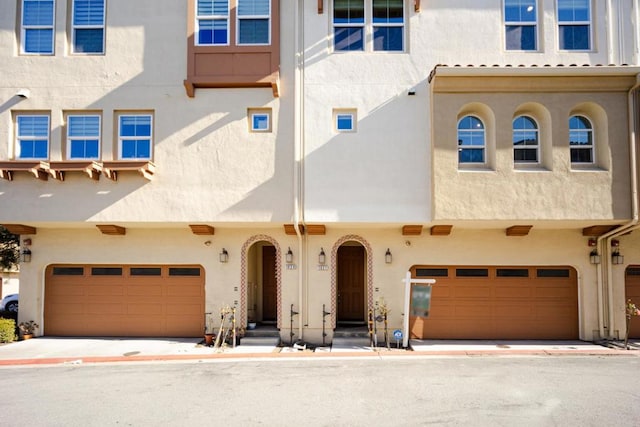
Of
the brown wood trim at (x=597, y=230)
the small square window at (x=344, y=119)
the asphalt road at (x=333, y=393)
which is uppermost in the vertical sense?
the small square window at (x=344, y=119)

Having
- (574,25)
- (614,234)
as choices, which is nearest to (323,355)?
(614,234)

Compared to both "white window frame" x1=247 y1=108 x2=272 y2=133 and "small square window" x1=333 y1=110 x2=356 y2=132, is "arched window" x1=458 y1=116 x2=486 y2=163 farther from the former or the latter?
"white window frame" x1=247 y1=108 x2=272 y2=133

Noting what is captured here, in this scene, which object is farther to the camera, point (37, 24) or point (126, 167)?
point (37, 24)

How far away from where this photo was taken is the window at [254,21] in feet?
40.1

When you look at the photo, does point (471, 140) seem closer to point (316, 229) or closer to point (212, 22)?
point (316, 229)

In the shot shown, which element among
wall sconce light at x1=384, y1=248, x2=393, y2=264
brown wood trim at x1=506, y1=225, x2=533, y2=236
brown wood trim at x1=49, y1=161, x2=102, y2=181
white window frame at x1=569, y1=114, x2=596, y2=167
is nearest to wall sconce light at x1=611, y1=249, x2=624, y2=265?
brown wood trim at x1=506, y1=225, x2=533, y2=236

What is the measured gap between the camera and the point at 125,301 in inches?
520

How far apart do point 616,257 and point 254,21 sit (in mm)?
11800

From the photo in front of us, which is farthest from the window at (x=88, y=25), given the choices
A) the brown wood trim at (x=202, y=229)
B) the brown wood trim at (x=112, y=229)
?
the brown wood trim at (x=202, y=229)

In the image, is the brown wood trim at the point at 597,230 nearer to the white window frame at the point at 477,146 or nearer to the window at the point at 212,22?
the white window frame at the point at 477,146

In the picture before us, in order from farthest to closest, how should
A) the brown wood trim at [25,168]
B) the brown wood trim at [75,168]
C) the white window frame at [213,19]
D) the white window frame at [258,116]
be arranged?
the white window frame at [213,19], the white window frame at [258,116], the brown wood trim at [25,168], the brown wood trim at [75,168]

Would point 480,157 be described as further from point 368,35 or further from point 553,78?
point 368,35

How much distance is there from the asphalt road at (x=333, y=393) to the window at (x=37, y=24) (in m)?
8.43

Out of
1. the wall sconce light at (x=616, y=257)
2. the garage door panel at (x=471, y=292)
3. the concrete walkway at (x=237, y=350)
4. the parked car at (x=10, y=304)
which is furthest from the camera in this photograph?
the parked car at (x=10, y=304)
